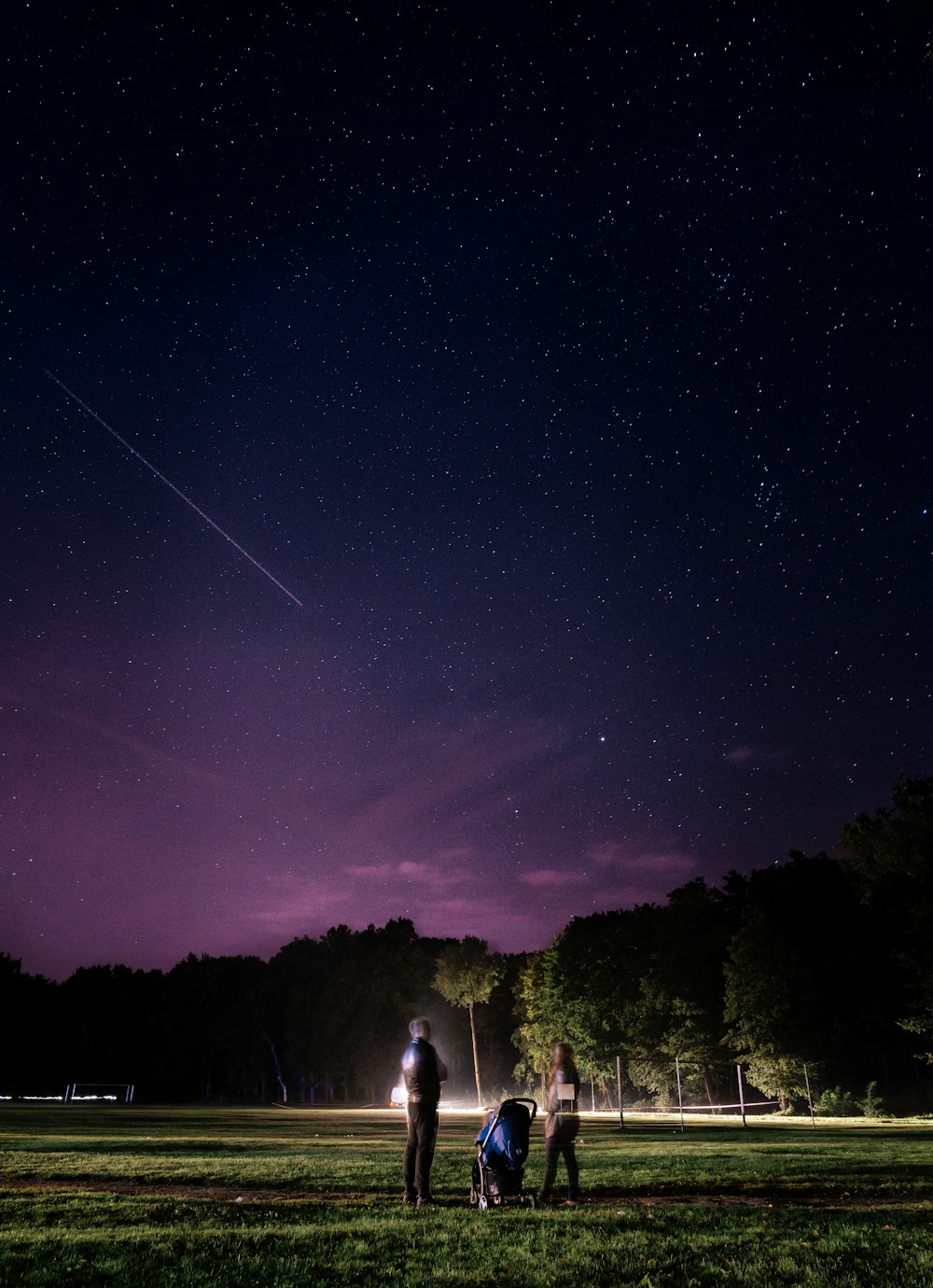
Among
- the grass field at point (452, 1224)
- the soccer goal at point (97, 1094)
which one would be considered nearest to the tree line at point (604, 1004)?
the soccer goal at point (97, 1094)

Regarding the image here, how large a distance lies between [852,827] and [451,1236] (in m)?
49.1

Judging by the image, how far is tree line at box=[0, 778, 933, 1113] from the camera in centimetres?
5538

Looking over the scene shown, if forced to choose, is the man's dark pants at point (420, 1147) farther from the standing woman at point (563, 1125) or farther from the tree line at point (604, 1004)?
the tree line at point (604, 1004)

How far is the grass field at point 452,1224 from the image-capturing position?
22.5 feet

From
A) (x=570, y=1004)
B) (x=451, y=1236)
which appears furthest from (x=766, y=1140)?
(x=570, y=1004)

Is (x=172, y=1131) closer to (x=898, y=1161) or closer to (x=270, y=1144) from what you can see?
(x=270, y=1144)

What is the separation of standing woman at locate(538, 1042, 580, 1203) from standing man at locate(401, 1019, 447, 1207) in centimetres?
147

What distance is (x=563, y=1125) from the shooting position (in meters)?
11.6

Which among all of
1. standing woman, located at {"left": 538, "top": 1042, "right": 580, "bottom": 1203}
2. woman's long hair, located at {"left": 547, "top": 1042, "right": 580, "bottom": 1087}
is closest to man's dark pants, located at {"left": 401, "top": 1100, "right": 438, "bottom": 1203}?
standing woman, located at {"left": 538, "top": 1042, "right": 580, "bottom": 1203}

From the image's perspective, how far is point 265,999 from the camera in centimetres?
12594

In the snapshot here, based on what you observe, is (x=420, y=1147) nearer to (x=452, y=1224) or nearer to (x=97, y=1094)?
(x=452, y=1224)

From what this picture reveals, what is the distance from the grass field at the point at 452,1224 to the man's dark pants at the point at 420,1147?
37cm

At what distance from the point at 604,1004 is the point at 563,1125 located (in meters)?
68.7

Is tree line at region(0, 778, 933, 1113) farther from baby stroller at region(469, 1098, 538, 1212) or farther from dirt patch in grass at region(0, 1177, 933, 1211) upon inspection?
baby stroller at region(469, 1098, 538, 1212)
